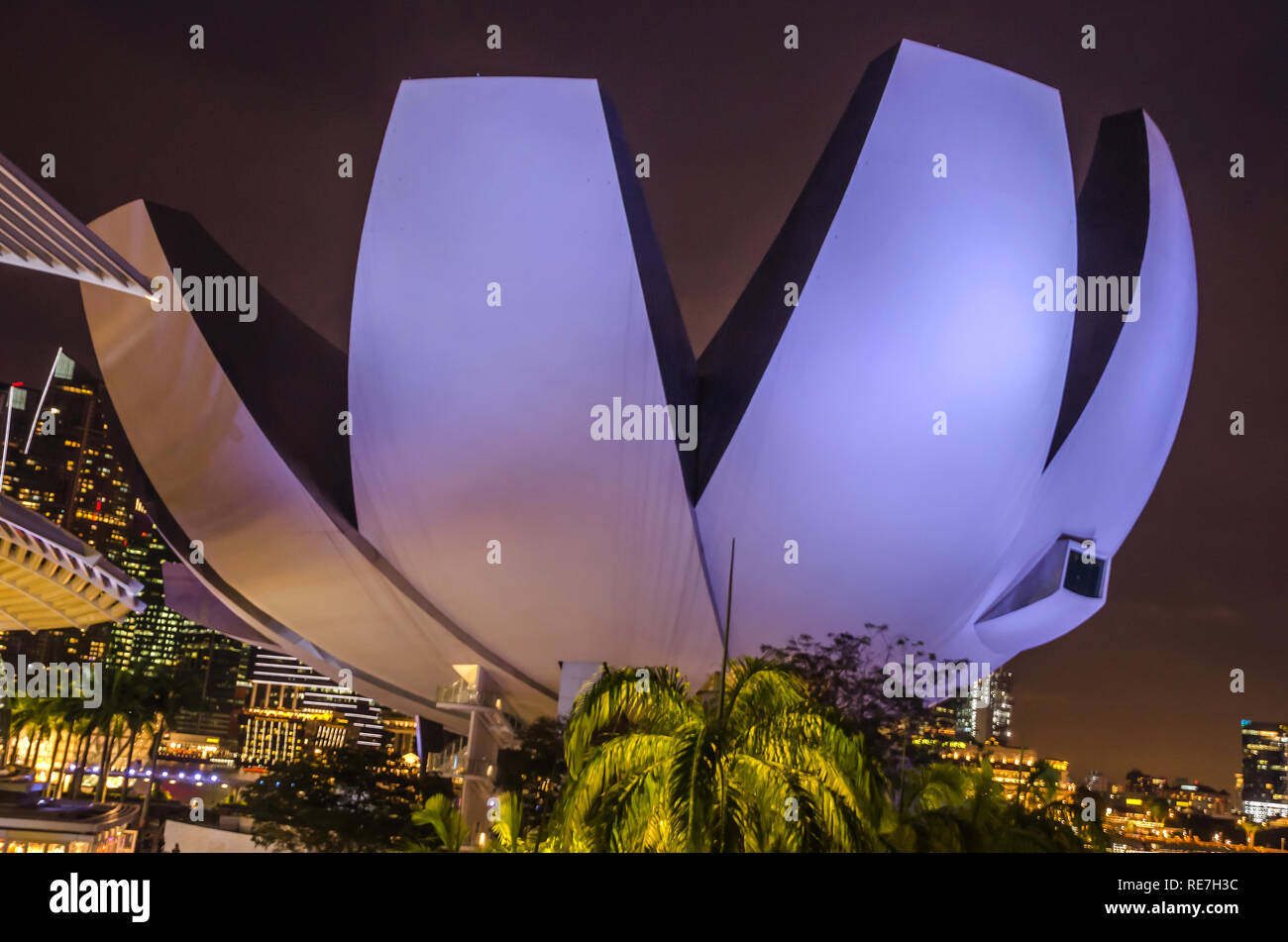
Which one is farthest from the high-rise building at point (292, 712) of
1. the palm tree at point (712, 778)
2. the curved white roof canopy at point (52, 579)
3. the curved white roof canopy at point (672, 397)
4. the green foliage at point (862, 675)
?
the palm tree at point (712, 778)

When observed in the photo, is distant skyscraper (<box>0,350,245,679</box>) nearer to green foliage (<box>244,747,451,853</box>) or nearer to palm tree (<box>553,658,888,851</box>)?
green foliage (<box>244,747,451,853</box>)

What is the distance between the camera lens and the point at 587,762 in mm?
7664

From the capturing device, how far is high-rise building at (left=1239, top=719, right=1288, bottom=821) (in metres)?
90.1

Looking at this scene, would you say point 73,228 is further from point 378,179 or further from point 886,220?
point 886,220

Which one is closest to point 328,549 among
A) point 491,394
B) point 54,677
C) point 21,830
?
point 491,394

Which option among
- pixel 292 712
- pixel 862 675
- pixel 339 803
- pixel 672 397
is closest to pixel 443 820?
pixel 672 397

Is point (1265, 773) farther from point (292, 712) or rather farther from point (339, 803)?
point (292, 712)

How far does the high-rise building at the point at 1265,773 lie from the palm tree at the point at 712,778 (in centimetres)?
9759

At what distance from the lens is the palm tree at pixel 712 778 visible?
707 cm

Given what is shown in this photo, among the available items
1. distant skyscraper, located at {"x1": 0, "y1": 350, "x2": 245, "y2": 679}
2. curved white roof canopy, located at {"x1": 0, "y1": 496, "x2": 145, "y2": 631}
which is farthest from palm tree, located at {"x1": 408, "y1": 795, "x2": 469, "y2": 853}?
distant skyscraper, located at {"x1": 0, "y1": 350, "x2": 245, "y2": 679}

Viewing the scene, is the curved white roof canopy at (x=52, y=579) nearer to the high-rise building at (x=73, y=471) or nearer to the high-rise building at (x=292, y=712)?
the high-rise building at (x=73, y=471)

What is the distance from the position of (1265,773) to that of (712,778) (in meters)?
105

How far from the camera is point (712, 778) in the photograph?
7160 millimetres

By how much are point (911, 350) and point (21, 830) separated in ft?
65.6
